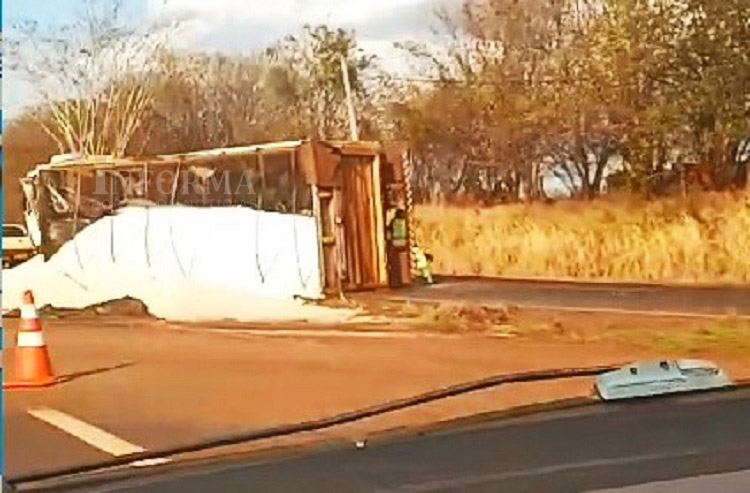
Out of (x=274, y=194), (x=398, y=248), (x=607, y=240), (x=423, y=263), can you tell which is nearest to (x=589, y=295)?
(x=607, y=240)

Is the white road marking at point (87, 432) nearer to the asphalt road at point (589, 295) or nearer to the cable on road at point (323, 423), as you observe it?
the cable on road at point (323, 423)

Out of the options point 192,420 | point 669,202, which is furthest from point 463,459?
point 669,202

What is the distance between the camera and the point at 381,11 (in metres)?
5.75

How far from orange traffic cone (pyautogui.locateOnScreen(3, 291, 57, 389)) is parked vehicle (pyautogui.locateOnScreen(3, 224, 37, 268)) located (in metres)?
0.12

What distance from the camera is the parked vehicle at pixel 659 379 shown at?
6.21m

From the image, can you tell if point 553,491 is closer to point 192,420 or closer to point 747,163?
point 192,420

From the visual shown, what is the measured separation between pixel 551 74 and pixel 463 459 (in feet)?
4.99

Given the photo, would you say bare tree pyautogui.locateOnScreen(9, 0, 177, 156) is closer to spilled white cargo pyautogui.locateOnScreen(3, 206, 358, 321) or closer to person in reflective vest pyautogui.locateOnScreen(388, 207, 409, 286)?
spilled white cargo pyautogui.locateOnScreen(3, 206, 358, 321)

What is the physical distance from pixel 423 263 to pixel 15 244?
1.53 metres

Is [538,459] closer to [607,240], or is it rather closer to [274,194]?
[607,240]

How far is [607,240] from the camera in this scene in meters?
6.23

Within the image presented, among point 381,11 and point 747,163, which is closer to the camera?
point 381,11

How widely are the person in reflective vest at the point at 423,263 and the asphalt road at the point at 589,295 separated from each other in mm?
37

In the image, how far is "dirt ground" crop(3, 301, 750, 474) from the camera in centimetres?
538
